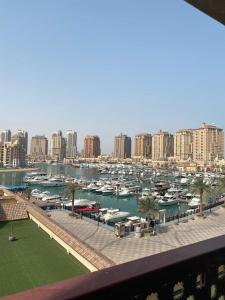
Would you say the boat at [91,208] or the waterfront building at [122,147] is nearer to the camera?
the boat at [91,208]

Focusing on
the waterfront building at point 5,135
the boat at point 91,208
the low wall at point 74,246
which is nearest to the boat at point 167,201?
the boat at point 91,208

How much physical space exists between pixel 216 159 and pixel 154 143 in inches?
1196

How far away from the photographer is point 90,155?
144375 mm

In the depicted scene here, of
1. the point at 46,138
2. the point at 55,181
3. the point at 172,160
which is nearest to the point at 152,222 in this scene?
the point at 55,181

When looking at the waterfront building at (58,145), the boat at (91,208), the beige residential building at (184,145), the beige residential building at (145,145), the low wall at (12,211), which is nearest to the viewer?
the low wall at (12,211)

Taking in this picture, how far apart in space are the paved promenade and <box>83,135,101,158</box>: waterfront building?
12073 cm

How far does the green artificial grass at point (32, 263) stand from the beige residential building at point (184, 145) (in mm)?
94833

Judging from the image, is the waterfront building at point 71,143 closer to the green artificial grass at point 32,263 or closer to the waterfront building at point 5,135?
the waterfront building at point 5,135

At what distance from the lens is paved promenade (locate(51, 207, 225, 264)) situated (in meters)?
15.7

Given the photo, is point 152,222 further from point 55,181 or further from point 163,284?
point 55,181

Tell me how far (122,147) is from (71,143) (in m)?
38.8

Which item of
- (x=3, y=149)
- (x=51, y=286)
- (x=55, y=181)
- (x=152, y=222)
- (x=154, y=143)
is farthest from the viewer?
(x=154, y=143)

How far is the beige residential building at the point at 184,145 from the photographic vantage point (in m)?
108

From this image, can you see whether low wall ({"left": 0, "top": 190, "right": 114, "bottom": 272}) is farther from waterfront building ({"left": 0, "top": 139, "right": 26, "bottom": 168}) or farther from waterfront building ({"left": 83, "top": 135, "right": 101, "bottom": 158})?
waterfront building ({"left": 83, "top": 135, "right": 101, "bottom": 158})
